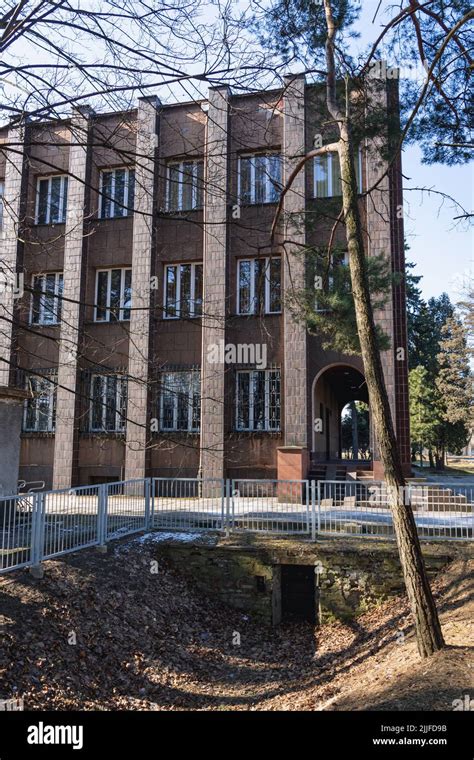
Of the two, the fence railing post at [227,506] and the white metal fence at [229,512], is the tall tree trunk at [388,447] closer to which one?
the white metal fence at [229,512]

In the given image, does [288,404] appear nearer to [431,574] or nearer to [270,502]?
[270,502]

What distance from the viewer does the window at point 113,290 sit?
19.5 metres

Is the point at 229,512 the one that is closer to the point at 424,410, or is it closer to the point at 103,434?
the point at 103,434

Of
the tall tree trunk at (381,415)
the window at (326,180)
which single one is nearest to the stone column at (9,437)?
the tall tree trunk at (381,415)

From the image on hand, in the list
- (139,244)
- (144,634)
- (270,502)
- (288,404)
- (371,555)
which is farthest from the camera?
(139,244)

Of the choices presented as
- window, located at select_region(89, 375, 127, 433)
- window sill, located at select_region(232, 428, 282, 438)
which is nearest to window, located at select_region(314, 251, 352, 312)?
window sill, located at select_region(232, 428, 282, 438)

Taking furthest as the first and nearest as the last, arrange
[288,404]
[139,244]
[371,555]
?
[139,244]
[288,404]
[371,555]

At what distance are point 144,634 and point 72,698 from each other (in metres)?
2.09

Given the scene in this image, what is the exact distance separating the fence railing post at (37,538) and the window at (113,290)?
12272 mm

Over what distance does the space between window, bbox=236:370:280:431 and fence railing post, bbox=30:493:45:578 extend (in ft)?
33.8

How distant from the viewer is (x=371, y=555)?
9.59 metres

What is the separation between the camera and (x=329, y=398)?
22.8m

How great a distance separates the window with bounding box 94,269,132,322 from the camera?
1945cm
